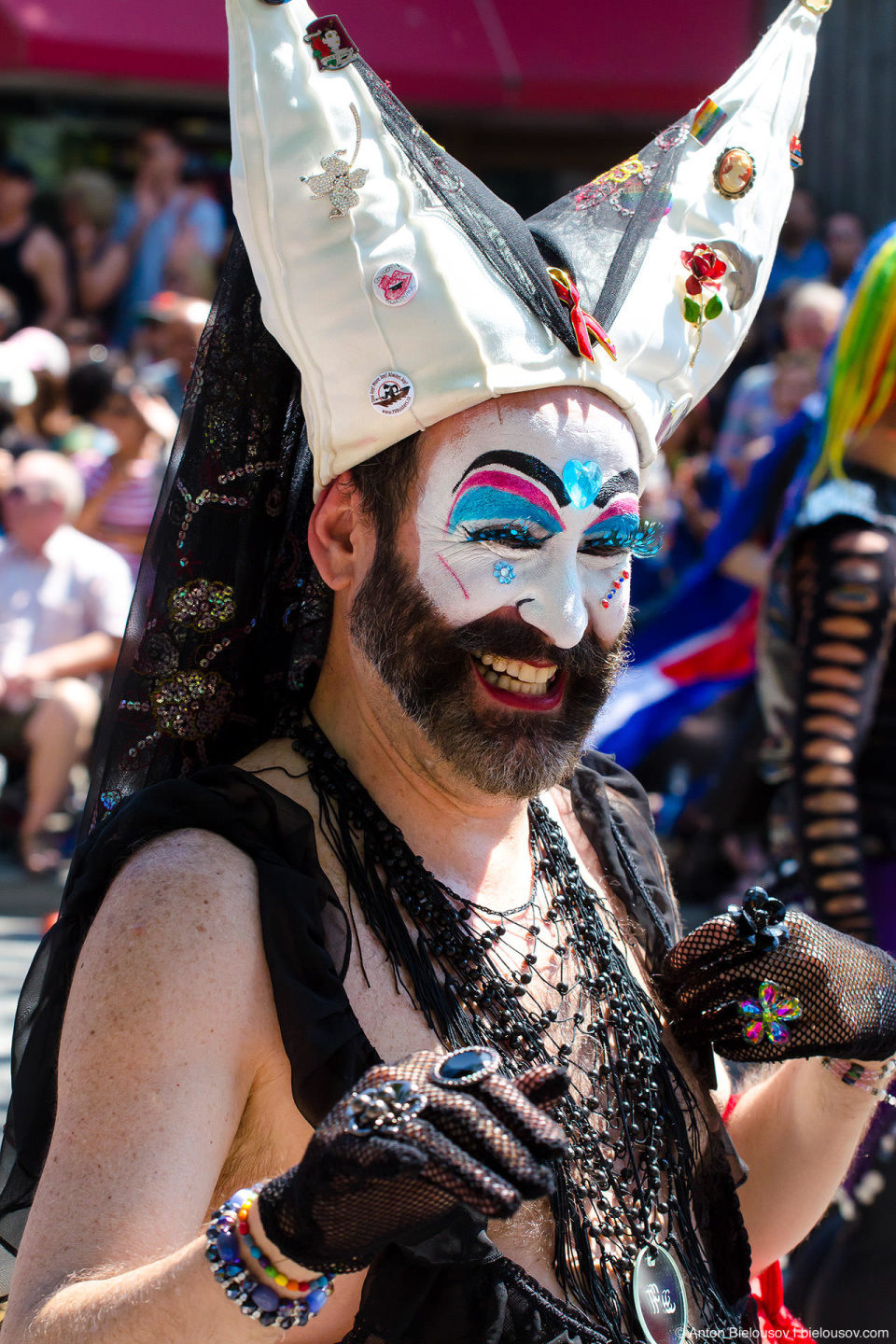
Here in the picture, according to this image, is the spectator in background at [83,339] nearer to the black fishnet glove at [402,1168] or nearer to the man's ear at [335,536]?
the man's ear at [335,536]

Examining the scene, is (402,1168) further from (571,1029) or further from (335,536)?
(335,536)

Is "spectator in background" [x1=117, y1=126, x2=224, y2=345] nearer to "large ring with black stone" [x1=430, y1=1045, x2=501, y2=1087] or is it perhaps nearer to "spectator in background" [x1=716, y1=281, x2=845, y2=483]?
"spectator in background" [x1=716, y1=281, x2=845, y2=483]

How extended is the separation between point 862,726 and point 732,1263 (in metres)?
1.37

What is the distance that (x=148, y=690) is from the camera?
6.13ft

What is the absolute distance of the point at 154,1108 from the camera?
146cm

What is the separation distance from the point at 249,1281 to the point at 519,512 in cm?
94

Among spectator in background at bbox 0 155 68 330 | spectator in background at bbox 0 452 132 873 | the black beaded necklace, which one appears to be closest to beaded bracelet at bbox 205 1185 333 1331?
the black beaded necklace

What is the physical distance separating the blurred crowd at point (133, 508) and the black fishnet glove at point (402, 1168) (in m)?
3.44

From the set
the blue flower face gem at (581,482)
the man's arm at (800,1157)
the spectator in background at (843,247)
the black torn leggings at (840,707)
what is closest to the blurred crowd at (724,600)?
the black torn leggings at (840,707)

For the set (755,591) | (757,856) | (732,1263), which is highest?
(755,591)

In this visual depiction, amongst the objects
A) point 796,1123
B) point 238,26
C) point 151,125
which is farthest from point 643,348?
point 151,125

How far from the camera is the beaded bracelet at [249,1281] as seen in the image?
132 centimetres

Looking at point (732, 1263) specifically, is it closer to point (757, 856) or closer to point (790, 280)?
point (757, 856)

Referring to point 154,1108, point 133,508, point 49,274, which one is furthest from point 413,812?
point 49,274
